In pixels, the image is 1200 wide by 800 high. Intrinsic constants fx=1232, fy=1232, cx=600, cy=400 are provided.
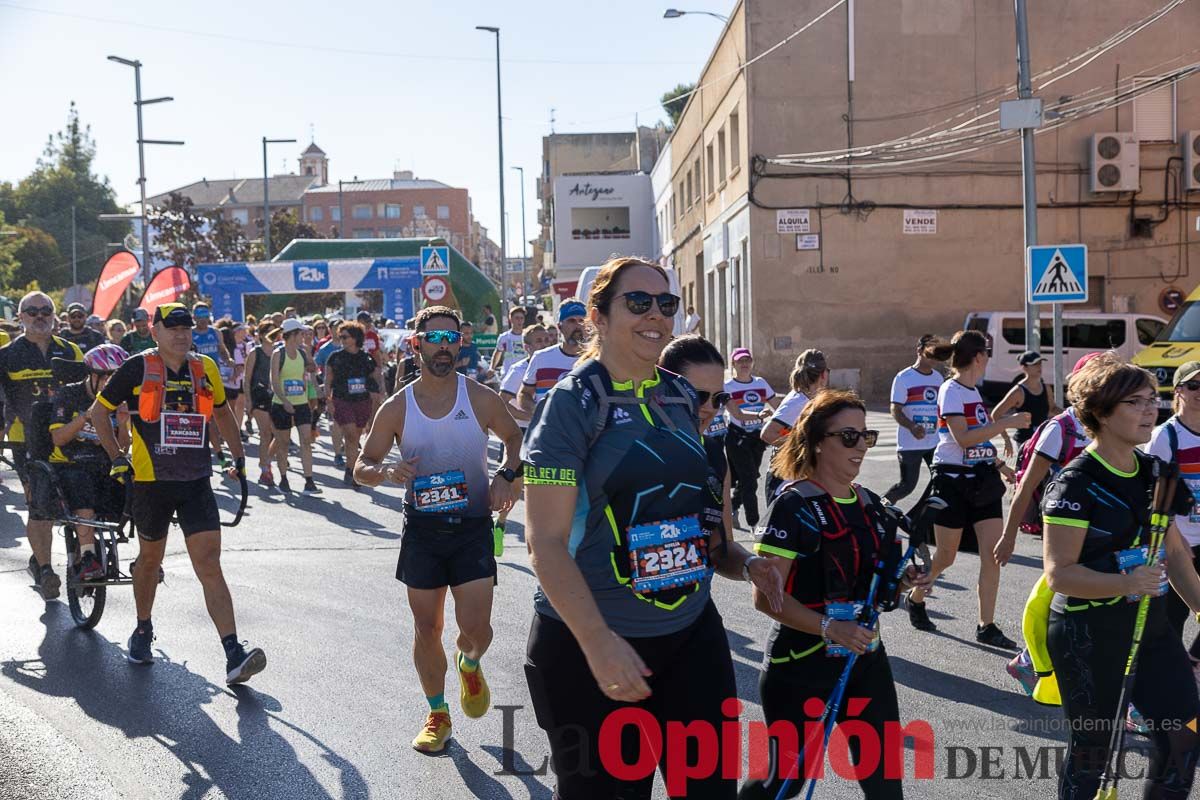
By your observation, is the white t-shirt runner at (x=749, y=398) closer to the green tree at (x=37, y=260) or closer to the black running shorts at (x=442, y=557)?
the black running shorts at (x=442, y=557)

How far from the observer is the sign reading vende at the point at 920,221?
2852cm

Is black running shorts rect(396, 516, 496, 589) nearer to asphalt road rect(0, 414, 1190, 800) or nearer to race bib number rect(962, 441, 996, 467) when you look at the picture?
asphalt road rect(0, 414, 1190, 800)

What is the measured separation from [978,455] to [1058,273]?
28.5 ft

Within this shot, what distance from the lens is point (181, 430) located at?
6664 millimetres

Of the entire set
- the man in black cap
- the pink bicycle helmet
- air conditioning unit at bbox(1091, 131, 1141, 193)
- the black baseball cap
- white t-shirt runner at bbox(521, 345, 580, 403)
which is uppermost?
air conditioning unit at bbox(1091, 131, 1141, 193)

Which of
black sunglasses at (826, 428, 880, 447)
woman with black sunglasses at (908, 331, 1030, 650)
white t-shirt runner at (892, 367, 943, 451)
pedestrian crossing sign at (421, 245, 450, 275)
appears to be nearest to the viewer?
black sunglasses at (826, 428, 880, 447)

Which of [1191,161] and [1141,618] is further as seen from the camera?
[1191,161]

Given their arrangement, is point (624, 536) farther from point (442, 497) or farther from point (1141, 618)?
point (442, 497)

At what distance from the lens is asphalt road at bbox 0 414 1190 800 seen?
5090 millimetres

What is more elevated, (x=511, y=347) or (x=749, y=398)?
(x=511, y=347)

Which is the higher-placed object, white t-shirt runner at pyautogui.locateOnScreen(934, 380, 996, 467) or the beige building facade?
the beige building facade

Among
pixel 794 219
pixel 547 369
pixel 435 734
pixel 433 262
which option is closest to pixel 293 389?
pixel 547 369

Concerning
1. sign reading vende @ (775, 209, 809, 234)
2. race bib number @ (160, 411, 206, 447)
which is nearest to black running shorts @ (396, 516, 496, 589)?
race bib number @ (160, 411, 206, 447)

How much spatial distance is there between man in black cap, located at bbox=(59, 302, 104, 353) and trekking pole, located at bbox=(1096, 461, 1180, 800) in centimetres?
1028
